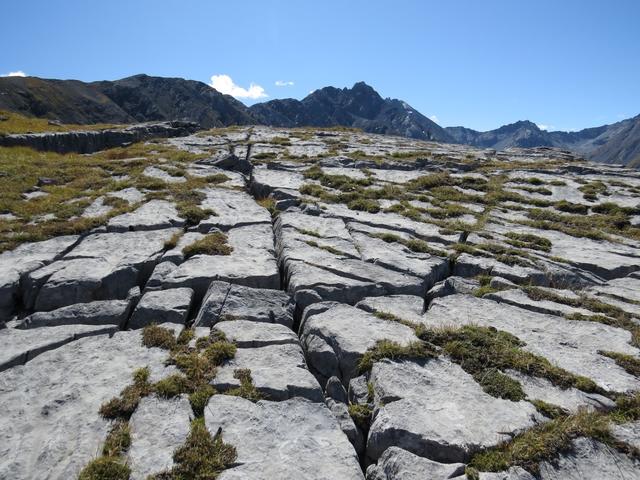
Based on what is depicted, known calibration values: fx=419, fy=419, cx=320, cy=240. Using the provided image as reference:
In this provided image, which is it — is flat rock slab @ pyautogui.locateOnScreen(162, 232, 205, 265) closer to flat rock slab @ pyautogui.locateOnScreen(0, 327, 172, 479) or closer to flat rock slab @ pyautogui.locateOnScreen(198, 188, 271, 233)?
flat rock slab @ pyautogui.locateOnScreen(198, 188, 271, 233)

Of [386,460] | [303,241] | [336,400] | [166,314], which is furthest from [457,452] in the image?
[303,241]

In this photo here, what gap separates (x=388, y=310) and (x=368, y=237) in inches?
255

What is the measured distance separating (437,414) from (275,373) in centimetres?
382

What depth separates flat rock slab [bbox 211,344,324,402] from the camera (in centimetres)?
965

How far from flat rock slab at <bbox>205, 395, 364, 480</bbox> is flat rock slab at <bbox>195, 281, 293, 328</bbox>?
3462 mm

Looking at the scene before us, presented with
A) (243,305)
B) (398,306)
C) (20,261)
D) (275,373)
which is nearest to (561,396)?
(398,306)

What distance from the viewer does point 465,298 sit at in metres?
14.4

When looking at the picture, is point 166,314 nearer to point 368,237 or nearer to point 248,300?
point 248,300

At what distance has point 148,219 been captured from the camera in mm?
19547

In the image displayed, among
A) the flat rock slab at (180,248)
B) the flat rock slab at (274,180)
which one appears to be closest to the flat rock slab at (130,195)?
the flat rock slab at (180,248)

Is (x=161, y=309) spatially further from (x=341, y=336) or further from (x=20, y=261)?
(x=20, y=261)

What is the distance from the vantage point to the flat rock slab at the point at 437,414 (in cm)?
821

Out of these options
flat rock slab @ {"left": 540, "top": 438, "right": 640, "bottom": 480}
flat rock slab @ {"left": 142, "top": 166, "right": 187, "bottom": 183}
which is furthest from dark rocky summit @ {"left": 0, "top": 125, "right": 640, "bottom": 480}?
flat rock slab @ {"left": 142, "top": 166, "right": 187, "bottom": 183}

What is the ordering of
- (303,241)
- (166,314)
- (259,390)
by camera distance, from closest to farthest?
(259,390) → (166,314) → (303,241)
